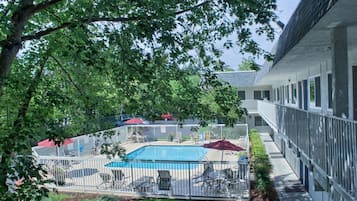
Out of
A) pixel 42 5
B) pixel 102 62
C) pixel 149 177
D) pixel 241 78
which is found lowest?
pixel 149 177

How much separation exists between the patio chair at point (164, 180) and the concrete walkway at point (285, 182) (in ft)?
15.6

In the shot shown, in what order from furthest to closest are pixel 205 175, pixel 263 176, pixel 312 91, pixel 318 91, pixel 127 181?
pixel 127 181
pixel 205 175
pixel 263 176
pixel 312 91
pixel 318 91

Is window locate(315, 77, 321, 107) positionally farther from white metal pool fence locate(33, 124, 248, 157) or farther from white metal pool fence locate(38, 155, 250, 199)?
white metal pool fence locate(33, 124, 248, 157)

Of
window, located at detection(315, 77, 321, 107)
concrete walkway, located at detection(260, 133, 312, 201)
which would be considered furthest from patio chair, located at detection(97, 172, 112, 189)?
window, located at detection(315, 77, 321, 107)

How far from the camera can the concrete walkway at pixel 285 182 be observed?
13038 mm

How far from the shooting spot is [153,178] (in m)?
15.9

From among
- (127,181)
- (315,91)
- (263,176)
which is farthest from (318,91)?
(127,181)

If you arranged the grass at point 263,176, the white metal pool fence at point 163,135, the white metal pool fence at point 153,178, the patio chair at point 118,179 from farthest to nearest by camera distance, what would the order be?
the white metal pool fence at point 163,135 → the patio chair at point 118,179 → the white metal pool fence at point 153,178 → the grass at point 263,176

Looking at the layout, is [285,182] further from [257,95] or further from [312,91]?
[257,95]

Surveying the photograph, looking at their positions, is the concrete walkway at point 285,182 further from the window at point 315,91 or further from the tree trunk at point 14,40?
the tree trunk at point 14,40

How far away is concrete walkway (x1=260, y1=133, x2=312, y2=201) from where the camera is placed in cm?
1304

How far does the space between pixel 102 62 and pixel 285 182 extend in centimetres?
1216

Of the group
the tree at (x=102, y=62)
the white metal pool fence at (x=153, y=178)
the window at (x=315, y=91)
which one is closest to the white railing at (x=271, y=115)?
the window at (x=315, y=91)

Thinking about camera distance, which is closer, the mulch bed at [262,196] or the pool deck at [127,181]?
the mulch bed at [262,196]
